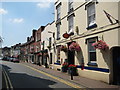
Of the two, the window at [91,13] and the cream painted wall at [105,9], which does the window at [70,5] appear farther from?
the cream painted wall at [105,9]

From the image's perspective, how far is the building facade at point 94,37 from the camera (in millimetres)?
11547

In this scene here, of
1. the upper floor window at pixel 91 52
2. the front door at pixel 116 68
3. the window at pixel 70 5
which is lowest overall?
the front door at pixel 116 68

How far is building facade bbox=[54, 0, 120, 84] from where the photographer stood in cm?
1155

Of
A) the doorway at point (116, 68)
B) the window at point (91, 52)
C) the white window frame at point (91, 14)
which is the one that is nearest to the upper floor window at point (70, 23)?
the white window frame at point (91, 14)

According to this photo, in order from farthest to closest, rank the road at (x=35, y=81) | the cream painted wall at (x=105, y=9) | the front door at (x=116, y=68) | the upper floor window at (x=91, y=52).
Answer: the upper floor window at (x=91, y=52) < the front door at (x=116, y=68) < the cream painted wall at (x=105, y=9) < the road at (x=35, y=81)

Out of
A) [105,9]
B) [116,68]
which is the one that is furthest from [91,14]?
[116,68]

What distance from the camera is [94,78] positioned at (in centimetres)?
1323

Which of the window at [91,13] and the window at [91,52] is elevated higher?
the window at [91,13]

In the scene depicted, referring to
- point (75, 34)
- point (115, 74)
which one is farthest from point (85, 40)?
point (115, 74)

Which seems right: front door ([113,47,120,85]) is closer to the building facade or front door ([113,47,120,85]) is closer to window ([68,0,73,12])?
the building facade

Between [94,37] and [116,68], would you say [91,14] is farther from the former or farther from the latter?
[116,68]

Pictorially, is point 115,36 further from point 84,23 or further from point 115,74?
point 84,23

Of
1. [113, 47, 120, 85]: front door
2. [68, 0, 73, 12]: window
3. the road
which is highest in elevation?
[68, 0, 73, 12]: window

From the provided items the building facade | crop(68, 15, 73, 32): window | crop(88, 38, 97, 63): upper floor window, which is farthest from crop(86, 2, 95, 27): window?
crop(68, 15, 73, 32): window
